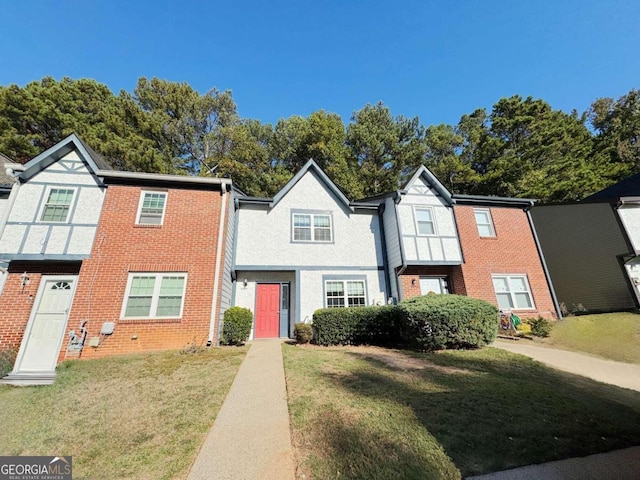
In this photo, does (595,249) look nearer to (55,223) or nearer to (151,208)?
(151,208)

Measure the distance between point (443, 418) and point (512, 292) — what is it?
11999 millimetres

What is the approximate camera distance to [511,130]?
2469cm

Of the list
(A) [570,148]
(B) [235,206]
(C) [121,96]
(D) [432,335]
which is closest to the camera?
(D) [432,335]

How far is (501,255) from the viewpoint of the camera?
13.5 m

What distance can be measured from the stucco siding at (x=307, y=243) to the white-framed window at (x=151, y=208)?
3256 millimetres

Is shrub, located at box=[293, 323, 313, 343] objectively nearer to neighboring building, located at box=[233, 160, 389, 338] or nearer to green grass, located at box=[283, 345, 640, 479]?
neighboring building, located at box=[233, 160, 389, 338]

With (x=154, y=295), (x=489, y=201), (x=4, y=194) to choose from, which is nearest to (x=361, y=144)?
(x=489, y=201)

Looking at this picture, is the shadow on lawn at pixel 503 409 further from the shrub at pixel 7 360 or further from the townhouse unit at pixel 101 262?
the shrub at pixel 7 360

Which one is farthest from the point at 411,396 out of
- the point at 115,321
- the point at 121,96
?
the point at 121,96

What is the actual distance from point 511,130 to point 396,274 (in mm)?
22559

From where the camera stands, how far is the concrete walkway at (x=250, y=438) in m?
2.86

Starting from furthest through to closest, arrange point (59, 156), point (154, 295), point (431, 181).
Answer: point (431, 181) < point (59, 156) < point (154, 295)

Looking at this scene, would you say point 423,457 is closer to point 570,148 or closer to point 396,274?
point 396,274

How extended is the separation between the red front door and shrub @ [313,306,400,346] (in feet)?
9.39
